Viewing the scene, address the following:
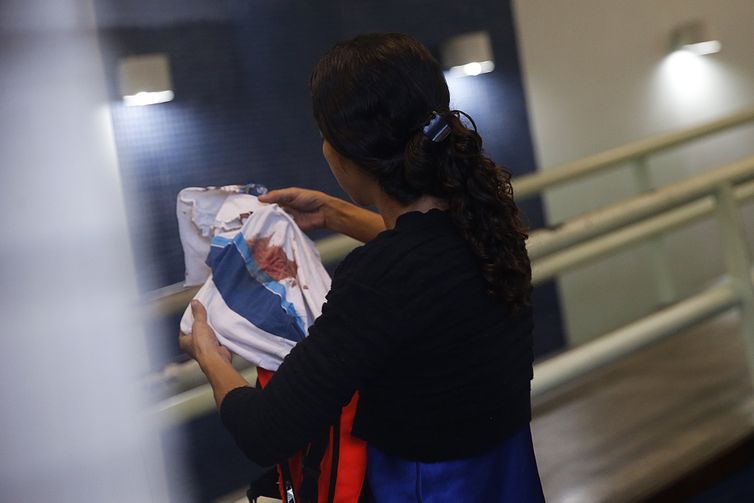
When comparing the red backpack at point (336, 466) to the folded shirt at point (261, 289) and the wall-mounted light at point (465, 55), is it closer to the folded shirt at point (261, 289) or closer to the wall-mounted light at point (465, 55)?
the folded shirt at point (261, 289)

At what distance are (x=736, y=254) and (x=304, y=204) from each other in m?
1.39

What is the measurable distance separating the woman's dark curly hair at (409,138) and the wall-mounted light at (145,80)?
39 cm

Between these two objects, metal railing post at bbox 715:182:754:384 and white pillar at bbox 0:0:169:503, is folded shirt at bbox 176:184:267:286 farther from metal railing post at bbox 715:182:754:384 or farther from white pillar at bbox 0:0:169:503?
metal railing post at bbox 715:182:754:384

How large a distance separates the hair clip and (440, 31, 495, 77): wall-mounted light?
1656 mm

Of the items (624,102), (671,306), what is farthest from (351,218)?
(624,102)

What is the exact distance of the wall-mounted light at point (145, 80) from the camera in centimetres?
115

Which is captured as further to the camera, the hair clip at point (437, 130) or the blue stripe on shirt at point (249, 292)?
the blue stripe on shirt at point (249, 292)

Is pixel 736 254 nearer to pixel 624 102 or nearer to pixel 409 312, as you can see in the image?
pixel 624 102

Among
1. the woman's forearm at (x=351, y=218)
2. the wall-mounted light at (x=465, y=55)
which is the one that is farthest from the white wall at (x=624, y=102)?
the woman's forearm at (x=351, y=218)

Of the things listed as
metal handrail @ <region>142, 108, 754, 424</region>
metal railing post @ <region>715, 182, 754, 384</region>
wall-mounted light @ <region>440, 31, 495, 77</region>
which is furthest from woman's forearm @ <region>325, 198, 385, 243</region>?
wall-mounted light @ <region>440, 31, 495, 77</region>

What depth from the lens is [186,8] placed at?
5.13ft

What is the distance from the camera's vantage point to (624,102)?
3080 millimetres

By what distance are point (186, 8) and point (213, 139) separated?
0.23m

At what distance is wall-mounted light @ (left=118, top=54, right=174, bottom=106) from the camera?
1148 millimetres
